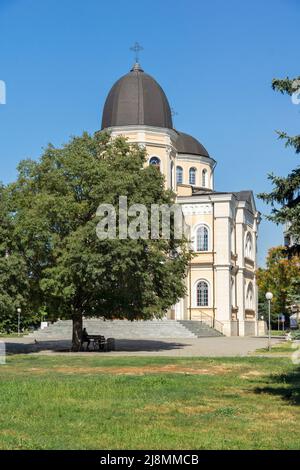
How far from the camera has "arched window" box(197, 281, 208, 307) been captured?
5288 cm

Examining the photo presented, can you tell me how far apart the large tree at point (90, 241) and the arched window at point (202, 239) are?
21.9 metres

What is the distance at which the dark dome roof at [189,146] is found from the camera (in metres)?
63.4

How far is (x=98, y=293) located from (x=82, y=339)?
2.38m

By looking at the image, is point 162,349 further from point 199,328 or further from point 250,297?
point 250,297

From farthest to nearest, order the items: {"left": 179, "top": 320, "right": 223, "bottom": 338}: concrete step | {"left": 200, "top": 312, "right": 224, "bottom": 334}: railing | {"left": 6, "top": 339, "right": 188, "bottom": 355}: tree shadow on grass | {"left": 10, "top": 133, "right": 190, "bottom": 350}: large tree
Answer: {"left": 200, "top": 312, "right": 224, "bottom": 334}: railing
{"left": 179, "top": 320, "right": 223, "bottom": 338}: concrete step
{"left": 6, "top": 339, "right": 188, "bottom": 355}: tree shadow on grass
{"left": 10, "top": 133, "right": 190, "bottom": 350}: large tree

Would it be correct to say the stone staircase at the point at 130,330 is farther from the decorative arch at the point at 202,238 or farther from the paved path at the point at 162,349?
the decorative arch at the point at 202,238

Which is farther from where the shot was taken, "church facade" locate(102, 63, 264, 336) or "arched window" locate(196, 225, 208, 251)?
"arched window" locate(196, 225, 208, 251)

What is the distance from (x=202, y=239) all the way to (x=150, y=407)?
137 feet

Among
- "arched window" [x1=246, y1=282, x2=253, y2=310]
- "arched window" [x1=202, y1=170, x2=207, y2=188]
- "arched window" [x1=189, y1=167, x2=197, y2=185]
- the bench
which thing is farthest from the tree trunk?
"arched window" [x1=202, y1=170, x2=207, y2=188]

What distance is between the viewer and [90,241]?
87.4ft

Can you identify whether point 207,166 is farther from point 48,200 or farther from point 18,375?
point 18,375

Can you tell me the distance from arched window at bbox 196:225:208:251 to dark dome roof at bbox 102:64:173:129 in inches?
341

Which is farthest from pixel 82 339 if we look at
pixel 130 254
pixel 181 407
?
pixel 181 407

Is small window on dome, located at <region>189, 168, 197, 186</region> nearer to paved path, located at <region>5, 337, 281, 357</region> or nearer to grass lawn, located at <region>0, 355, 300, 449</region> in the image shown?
paved path, located at <region>5, 337, 281, 357</region>
